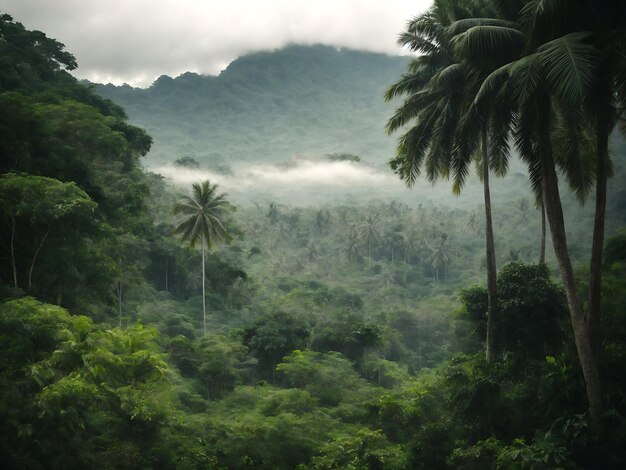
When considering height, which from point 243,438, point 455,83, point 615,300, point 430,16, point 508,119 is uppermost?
point 430,16

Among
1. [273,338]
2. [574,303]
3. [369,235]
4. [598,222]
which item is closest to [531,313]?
[574,303]

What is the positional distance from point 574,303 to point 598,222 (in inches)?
74.6

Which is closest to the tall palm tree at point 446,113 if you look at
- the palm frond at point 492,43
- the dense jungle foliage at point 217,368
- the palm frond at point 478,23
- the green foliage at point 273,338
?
the palm frond at point 478,23

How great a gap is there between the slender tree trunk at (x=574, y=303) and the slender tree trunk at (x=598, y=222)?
23 cm

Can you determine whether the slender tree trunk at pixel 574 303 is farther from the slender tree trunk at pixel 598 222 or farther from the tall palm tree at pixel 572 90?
the slender tree trunk at pixel 598 222

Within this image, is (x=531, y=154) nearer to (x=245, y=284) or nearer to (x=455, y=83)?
(x=455, y=83)

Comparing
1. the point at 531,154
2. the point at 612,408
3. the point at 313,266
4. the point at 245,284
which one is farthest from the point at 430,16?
the point at 313,266

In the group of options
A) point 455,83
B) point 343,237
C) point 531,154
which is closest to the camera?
point 531,154

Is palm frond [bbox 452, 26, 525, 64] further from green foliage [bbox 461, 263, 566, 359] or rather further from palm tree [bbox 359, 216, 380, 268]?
palm tree [bbox 359, 216, 380, 268]

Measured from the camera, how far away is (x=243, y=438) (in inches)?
779

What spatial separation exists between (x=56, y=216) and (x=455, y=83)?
12.1 m

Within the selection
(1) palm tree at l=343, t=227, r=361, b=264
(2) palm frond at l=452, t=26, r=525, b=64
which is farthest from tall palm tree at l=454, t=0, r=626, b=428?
(1) palm tree at l=343, t=227, r=361, b=264

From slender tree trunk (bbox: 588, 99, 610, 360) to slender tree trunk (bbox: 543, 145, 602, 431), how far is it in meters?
0.23

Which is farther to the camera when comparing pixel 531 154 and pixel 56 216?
→ pixel 56 216
